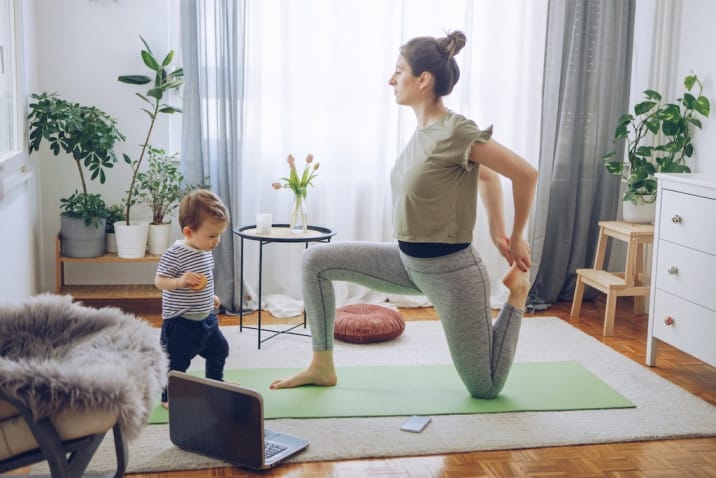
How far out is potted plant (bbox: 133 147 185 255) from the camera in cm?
398

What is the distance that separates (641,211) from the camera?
4137 mm

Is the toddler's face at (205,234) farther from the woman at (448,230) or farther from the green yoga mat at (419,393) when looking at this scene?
the green yoga mat at (419,393)

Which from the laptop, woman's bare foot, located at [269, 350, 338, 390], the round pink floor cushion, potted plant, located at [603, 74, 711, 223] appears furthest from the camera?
potted plant, located at [603, 74, 711, 223]

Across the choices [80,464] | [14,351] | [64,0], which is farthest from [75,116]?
[80,464]

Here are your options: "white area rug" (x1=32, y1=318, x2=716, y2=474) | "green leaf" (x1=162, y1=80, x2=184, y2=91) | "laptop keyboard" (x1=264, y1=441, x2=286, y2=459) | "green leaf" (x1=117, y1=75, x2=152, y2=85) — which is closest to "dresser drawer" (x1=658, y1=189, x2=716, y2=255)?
"white area rug" (x1=32, y1=318, x2=716, y2=474)

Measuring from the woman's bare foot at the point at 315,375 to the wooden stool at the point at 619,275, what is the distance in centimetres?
150

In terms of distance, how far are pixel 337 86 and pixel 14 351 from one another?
2.55 meters

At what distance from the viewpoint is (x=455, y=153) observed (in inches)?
105

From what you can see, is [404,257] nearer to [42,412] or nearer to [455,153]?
[455,153]

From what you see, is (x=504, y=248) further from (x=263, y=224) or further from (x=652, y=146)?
(x=652, y=146)

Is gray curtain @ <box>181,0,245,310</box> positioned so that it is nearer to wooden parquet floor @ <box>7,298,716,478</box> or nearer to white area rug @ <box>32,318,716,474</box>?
white area rug @ <box>32,318,716,474</box>

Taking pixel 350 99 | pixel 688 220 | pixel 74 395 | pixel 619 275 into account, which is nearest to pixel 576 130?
pixel 619 275

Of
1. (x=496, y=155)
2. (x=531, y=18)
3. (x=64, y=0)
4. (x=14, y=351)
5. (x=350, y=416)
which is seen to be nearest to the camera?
(x=14, y=351)

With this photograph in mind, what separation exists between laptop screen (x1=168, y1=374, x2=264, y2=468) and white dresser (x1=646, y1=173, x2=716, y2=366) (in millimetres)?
1668
